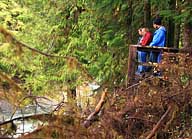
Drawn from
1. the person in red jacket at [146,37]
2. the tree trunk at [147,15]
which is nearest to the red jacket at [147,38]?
the person in red jacket at [146,37]

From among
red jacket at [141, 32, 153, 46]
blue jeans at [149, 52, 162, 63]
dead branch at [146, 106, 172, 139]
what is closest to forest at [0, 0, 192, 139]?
dead branch at [146, 106, 172, 139]

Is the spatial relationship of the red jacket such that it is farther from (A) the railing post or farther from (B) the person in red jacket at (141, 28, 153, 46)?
(A) the railing post

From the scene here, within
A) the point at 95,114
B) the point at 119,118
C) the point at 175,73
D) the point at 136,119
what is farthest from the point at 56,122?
the point at 175,73

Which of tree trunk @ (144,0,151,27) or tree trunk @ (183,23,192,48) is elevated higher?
tree trunk @ (144,0,151,27)

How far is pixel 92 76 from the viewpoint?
1318 centimetres

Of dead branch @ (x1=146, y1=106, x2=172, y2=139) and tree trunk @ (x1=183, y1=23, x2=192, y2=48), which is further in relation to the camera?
tree trunk @ (x1=183, y1=23, x2=192, y2=48)

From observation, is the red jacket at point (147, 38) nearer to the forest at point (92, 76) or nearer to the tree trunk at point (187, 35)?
the forest at point (92, 76)

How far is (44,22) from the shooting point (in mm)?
23969

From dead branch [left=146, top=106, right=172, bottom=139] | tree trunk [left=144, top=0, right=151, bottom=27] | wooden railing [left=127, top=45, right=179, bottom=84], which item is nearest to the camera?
dead branch [left=146, top=106, right=172, bottom=139]

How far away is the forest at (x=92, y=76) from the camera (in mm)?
5992

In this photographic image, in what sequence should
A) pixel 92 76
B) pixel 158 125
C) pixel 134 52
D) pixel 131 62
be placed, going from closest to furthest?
1. pixel 158 125
2. pixel 134 52
3. pixel 131 62
4. pixel 92 76

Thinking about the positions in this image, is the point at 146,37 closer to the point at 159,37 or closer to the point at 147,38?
the point at 147,38

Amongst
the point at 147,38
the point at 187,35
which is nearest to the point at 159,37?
the point at 147,38

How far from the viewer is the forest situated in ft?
19.7
